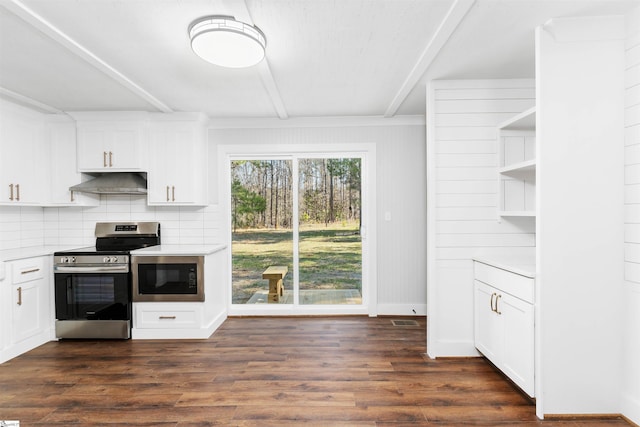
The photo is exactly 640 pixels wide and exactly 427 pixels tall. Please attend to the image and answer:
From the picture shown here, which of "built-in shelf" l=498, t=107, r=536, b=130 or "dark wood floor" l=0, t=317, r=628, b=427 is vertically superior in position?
"built-in shelf" l=498, t=107, r=536, b=130

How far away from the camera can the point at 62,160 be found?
374 centimetres

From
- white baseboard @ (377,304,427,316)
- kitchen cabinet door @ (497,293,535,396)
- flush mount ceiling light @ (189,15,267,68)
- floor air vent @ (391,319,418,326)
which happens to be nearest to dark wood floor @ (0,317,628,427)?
kitchen cabinet door @ (497,293,535,396)

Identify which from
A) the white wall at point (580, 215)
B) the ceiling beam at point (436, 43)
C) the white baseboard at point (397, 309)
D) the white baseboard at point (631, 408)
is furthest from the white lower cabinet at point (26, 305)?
the white baseboard at point (631, 408)

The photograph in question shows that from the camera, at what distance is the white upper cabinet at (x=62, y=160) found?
3.73 m

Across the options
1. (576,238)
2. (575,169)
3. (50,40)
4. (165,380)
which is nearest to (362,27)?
(575,169)

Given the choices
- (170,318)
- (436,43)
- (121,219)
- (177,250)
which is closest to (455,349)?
(436,43)

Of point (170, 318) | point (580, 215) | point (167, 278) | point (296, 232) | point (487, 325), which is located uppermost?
point (580, 215)

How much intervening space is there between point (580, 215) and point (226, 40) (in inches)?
93.6

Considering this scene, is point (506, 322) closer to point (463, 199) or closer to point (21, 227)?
point (463, 199)

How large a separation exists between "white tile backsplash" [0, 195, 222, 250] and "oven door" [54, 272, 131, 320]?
736 mm

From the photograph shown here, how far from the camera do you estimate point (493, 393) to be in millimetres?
2365

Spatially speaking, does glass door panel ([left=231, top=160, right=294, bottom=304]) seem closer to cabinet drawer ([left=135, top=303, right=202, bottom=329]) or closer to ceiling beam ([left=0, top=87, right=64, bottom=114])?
cabinet drawer ([left=135, top=303, right=202, bottom=329])

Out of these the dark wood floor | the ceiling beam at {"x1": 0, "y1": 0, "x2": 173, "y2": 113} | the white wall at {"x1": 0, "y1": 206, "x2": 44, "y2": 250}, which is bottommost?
the dark wood floor

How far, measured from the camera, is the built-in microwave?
3.42 m
